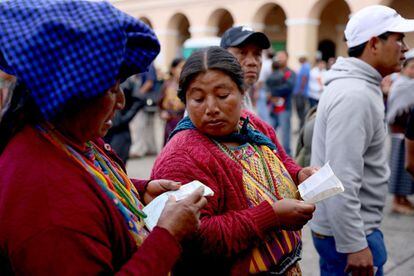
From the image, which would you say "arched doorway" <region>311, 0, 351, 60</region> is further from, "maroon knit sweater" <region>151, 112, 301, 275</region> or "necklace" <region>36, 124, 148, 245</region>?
"necklace" <region>36, 124, 148, 245</region>

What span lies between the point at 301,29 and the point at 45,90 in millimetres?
21173

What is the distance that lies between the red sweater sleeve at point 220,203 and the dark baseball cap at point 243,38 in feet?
4.56

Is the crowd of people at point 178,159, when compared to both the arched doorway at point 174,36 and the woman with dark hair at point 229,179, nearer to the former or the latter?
the woman with dark hair at point 229,179

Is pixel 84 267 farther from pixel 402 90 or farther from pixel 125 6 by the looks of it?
pixel 125 6

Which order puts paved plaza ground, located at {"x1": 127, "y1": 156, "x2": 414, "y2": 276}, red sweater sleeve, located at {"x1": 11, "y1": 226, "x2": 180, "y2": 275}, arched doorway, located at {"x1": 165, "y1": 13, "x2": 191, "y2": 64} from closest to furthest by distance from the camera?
1. red sweater sleeve, located at {"x1": 11, "y1": 226, "x2": 180, "y2": 275}
2. paved plaza ground, located at {"x1": 127, "y1": 156, "x2": 414, "y2": 276}
3. arched doorway, located at {"x1": 165, "y1": 13, "x2": 191, "y2": 64}

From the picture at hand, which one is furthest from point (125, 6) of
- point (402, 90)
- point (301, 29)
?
point (402, 90)

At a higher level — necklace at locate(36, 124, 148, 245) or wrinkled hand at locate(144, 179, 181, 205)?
necklace at locate(36, 124, 148, 245)

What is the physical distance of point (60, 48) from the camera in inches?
46.3

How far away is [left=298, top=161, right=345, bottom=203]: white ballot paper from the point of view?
1.88m

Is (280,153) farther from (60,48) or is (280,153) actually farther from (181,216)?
(60,48)

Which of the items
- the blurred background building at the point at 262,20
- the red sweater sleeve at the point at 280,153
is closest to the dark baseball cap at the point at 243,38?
the red sweater sleeve at the point at 280,153

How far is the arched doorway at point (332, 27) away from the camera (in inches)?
889

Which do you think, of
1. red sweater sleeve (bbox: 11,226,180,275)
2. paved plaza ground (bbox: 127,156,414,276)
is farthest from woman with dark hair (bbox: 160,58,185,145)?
red sweater sleeve (bbox: 11,226,180,275)

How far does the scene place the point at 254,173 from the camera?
1.91m
